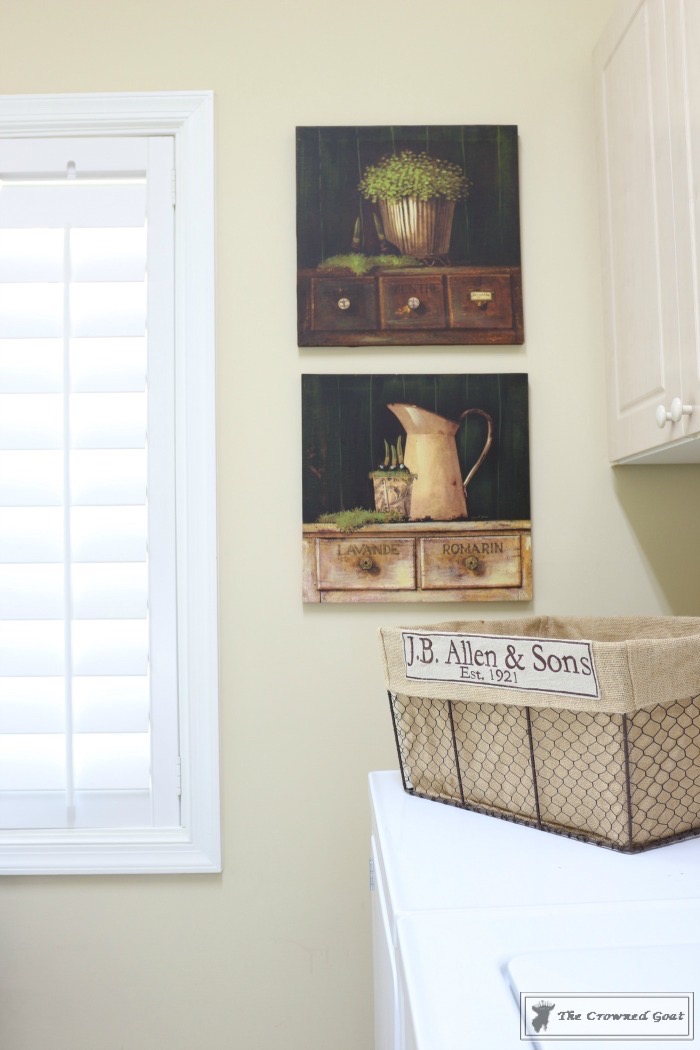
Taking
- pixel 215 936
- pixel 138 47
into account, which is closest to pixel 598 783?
pixel 215 936

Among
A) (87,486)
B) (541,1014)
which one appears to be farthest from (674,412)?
(87,486)

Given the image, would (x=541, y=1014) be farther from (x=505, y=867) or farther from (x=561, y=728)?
(x=561, y=728)

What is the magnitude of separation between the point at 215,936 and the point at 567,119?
1.71 meters

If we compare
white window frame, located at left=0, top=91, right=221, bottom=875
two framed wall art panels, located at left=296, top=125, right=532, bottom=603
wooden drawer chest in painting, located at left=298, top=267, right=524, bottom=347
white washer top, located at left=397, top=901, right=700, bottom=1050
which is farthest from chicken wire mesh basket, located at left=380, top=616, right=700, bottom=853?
wooden drawer chest in painting, located at left=298, top=267, right=524, bottom=347

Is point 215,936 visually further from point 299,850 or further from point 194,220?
point 194,220

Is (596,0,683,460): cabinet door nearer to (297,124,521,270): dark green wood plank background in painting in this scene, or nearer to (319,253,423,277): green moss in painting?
(297,124,521,270): dark green wood plank background in painting

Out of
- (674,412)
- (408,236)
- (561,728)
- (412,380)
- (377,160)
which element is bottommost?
(561,728)

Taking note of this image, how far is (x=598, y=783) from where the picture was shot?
3.12 ft

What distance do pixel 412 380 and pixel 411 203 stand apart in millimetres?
344

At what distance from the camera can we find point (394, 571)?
153 centimetres

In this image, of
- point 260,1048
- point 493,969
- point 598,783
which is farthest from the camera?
point 260,1048

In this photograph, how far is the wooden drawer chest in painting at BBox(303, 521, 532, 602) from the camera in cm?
153

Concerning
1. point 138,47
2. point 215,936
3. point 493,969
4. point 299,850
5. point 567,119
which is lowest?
point 215,936

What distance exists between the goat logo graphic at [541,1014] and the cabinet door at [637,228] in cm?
81
